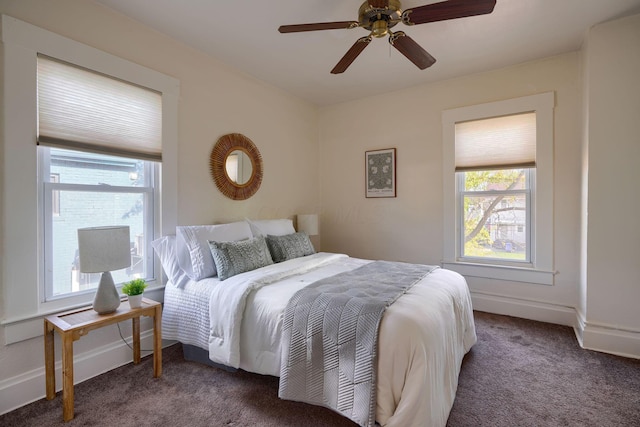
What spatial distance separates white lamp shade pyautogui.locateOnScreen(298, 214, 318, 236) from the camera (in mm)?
3961

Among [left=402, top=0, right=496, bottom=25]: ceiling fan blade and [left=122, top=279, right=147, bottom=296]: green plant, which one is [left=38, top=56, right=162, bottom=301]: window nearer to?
[left=122, top=279, right=147, bottom=296]: green plant

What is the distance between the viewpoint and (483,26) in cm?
249

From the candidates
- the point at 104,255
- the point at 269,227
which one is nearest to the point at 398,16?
the point at 269,227

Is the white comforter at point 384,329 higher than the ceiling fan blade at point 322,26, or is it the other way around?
the ceiling fan blade at point 322,26

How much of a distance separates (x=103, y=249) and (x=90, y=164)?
0.78 meters

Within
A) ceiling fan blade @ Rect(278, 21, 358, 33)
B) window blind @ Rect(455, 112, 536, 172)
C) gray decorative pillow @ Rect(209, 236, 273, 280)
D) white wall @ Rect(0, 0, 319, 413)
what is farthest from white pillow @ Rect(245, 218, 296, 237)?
window blind @ Rect(455, 112, 536, 172)

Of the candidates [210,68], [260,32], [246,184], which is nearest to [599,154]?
[260,32]

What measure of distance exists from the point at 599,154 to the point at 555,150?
1.83 feet

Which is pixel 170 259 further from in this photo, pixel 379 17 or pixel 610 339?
pixel 610 339

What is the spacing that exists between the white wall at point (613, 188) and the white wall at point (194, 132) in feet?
10.0

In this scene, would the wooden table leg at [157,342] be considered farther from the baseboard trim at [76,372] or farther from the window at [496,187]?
the window at [496,187]

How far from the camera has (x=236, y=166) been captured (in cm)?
329

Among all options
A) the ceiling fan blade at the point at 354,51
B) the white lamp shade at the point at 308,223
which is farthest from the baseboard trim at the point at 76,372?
the ceiling fan blade at the point at 354,51

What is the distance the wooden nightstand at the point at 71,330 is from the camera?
1.71m
